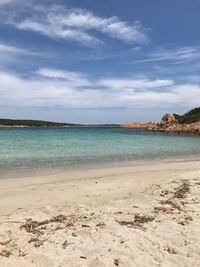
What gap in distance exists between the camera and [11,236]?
7387 millimetres

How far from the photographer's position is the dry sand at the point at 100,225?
649cm

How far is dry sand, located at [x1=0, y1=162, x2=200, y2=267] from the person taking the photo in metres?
6.49

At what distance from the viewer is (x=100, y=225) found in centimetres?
822

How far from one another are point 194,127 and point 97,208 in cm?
8822

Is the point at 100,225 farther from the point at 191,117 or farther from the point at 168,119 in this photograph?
the point at 168,119

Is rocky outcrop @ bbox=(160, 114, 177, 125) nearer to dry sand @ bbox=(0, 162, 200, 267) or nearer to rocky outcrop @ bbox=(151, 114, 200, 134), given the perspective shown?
rocky outcrop @ bbox=(151, 114, 200, 134)

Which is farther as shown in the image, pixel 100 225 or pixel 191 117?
pixel 191 117

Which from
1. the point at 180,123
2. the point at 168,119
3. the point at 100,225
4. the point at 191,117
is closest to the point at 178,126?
the point at 180,123

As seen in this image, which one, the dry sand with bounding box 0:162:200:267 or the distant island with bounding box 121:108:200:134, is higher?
the distant island with bounding box 121:108:200:134

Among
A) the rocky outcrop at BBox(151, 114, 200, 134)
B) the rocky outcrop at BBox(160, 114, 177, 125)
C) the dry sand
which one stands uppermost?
the rocky outcrop at BBox(160, 114, 177, 125)

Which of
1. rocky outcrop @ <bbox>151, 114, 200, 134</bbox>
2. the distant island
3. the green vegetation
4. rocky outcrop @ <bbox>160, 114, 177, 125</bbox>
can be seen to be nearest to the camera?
rocky outcrop @ <bbox>151, 114, 200, 134</bbox>

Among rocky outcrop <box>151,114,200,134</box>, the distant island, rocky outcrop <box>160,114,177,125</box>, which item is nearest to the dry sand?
rocky outcrop <box>151,114,200,134</box>

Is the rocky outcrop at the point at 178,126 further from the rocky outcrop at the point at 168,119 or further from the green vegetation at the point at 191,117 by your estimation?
the green vegetation at the point at 191,117

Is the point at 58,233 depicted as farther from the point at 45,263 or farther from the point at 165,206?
the point at 165,206
